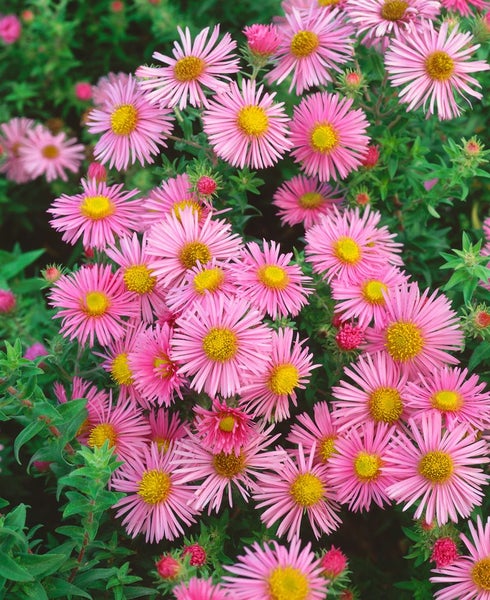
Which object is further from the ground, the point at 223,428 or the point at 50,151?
the point at 50,151

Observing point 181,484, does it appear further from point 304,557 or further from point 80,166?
point 80,166

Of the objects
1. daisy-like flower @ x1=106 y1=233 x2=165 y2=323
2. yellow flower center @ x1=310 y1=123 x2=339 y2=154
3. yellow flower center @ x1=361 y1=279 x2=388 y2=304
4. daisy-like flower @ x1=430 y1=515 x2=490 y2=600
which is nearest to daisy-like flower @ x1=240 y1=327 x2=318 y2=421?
yellow flower center @ x1=361 y1=279 x2=388 y2=304

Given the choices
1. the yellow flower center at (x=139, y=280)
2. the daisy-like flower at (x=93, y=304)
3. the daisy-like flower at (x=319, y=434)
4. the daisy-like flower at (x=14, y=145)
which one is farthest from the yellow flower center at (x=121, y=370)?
the daisy-like flower at (x=14, y=145)

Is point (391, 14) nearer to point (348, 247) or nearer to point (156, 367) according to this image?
point (348, 247)

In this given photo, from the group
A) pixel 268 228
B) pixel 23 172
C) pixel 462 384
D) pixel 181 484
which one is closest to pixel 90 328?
pixel 181 484

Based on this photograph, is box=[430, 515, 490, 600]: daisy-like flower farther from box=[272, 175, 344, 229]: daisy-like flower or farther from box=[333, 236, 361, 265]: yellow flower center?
box=[272, 175, 344, 229]: daisy-like flower

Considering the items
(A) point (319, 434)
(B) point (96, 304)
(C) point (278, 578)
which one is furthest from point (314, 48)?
(C) point (278, 578)
